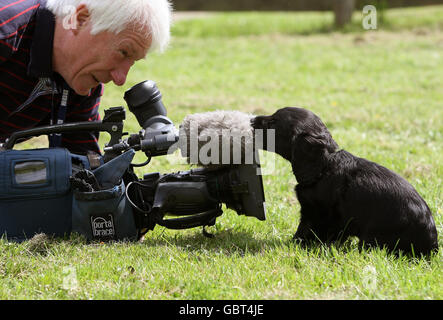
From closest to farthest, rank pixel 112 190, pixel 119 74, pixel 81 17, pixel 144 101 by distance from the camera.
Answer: pixel 112 190
pixel 81 17
pixel 119 74
pixel 144 101

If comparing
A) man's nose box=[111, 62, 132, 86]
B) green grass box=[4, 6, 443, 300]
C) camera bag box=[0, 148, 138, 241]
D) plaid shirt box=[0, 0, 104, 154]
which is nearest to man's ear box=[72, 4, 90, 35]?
plaid shirt box=[0, 0, 104, 154]

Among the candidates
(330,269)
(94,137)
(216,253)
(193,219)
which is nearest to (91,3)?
(94,137)

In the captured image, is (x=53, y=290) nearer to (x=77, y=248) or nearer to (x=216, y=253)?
(x=77, y=248)

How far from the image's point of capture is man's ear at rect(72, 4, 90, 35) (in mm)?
2929

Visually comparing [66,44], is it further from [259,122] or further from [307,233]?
[307,233]

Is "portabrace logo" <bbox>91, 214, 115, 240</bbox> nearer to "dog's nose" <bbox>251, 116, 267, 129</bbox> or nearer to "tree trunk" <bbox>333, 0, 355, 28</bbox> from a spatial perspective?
"dog's nose" <bbox>251, 116, 267, 129</bbox>

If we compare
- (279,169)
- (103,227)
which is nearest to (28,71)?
(103,227)

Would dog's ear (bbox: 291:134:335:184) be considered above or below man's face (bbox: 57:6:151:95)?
below

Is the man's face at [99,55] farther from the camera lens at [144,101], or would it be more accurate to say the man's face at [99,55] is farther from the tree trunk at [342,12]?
the tree trunk at [342,12]

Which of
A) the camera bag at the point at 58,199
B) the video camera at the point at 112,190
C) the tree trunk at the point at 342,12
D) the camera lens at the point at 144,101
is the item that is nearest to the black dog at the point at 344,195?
the video camera at the point at 112,190

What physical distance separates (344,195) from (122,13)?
1457 mm

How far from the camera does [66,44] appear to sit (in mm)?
3031

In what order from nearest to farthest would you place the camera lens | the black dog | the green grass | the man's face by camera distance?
the green grass < the black dog < the man's face < the camera lens

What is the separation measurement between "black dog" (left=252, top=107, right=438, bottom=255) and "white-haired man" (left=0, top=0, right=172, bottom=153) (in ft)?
2.52
